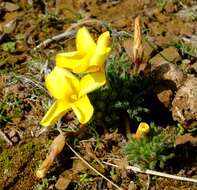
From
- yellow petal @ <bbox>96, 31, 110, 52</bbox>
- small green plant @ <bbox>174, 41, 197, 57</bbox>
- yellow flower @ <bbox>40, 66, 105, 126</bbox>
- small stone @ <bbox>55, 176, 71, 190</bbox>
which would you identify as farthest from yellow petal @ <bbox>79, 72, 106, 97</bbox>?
small green plant @ <bbox>174, 41, 197, 57</bbox>

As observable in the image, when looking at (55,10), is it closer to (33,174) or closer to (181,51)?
(181,51)

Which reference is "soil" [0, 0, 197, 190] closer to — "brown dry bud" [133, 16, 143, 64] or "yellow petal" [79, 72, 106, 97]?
"brown dry bud" [133, 16, 143, 64]

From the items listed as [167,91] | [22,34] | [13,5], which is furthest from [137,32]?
[13,5]

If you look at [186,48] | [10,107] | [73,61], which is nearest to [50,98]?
[10,107]

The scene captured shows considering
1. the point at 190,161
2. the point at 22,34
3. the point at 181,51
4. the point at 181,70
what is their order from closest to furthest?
the point at 190,161, the point at 181,70, the point at 181,51, the point at 22,34

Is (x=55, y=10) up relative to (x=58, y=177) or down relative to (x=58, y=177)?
up

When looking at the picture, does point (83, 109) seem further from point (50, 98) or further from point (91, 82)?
point (50, 98)
